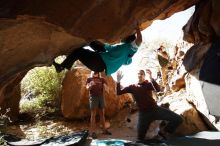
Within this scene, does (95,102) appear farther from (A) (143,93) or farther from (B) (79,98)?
(B) (79,98)

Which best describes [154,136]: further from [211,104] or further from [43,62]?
[43,62]

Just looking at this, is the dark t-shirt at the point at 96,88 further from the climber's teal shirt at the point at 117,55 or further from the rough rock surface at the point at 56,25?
the rough rock surface at the point at 56,25

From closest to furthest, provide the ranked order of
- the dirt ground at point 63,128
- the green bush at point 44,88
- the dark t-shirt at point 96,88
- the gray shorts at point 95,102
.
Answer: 1. the dark t-shirt at point 96,88
2. the gray shorts at point 95,102
3. the dirt ground at point 63,128
4. the green bush at point 44,88

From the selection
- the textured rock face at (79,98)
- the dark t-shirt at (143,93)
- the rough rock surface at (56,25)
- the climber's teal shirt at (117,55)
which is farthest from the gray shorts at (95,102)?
the textured rock face at (79,98)

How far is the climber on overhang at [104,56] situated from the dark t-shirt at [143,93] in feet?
2.43

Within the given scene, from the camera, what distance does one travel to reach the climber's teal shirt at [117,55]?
23.6ft

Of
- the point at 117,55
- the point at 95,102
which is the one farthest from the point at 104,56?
the point at 95,102

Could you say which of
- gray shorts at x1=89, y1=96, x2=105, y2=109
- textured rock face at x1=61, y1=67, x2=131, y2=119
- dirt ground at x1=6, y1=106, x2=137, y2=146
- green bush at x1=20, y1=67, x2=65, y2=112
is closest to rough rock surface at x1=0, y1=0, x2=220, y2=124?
gray shorts at x1=89, y1=96, x2=105, y2=109

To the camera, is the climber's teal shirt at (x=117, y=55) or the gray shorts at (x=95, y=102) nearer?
the climber's teal shirt at (x=117, y=55)

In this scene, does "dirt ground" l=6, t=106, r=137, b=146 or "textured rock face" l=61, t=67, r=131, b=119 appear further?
"textured rock face" l=61, t=67, r=131, b=119

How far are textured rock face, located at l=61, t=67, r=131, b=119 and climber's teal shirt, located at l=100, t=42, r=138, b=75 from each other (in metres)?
5.18

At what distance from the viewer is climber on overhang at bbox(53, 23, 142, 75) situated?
713 centimetres

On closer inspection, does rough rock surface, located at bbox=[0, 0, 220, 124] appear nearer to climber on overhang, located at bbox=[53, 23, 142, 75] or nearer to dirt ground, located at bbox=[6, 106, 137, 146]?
climber on overhang, located at bbox=[53, 23, 142, 75]

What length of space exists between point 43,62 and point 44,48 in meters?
0.40
